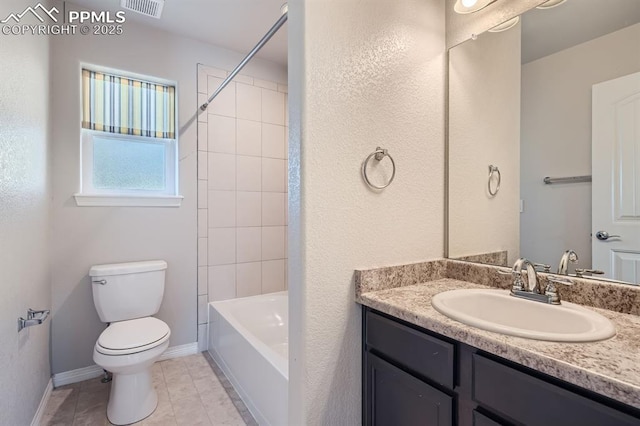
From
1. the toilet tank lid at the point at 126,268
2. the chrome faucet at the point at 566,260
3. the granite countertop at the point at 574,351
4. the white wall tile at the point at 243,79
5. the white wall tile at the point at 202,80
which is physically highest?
the white wall tile at the point at 243,79

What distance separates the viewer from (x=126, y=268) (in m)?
2.09

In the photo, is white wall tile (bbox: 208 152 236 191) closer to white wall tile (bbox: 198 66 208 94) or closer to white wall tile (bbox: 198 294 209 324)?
white wall tile (bbox: 198 66 208 94)

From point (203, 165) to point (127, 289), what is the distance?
1057mm

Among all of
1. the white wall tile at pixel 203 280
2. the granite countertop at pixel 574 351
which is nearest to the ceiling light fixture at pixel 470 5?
the granite countertop at pixel 574 351

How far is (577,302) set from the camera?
1.08 metres

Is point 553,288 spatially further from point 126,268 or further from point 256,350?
point 126,268

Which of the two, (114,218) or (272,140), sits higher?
(272,140)

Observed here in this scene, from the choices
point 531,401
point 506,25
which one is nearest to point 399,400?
point 531,401

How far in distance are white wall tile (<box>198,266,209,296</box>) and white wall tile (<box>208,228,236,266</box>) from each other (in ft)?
0.23

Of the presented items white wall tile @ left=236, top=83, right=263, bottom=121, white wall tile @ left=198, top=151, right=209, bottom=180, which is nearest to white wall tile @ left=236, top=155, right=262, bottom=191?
white wall tile @ left=198, top=151, right=209, bottom=180

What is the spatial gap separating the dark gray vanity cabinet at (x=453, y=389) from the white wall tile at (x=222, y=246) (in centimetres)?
169

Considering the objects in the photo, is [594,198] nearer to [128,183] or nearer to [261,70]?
[261,70]

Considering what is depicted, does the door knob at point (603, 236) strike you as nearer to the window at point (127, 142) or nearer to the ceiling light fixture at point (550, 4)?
the ceiling light fixture at point (550, 4)

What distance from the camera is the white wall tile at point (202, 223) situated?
251 centimetres
